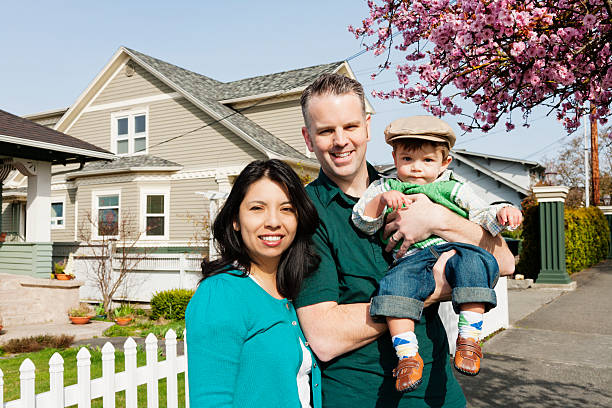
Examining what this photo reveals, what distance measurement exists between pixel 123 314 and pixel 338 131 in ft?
38.4

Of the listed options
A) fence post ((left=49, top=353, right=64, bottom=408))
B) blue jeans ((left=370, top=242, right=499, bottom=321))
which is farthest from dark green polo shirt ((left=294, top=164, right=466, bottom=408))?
fence post ((left=49, top=353, right=64, bottom=408))

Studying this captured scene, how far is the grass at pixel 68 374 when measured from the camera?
5.83 metres

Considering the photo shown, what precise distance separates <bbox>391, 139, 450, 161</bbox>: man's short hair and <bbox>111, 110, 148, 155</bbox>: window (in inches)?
717

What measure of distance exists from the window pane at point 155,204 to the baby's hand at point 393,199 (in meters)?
17.3

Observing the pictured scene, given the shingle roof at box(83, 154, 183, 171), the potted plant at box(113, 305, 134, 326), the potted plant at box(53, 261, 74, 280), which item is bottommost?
the potted plant at box(113, 305, 134, 326)

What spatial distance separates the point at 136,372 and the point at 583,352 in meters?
6.85

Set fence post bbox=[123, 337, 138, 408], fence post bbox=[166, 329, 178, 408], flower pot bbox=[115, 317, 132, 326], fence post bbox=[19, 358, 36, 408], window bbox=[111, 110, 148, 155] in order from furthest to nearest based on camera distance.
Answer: window bbox=[111, 110, 148, 155] < flower pot bbox=[115, 317, 132, 326] < fence post bbox=[166, 329, 178, 408] < fence post bbox=[123, 337, 138, 408] < fence post bbox=[19, 358, 36, 408]

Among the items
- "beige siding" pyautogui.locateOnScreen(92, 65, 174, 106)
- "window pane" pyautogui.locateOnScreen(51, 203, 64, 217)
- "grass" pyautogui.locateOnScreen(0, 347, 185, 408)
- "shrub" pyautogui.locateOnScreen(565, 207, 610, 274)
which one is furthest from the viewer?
"window pane" pyautogui.locateOnScreen(51, 203, 64, 217)

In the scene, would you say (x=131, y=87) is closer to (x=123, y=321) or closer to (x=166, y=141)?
(x=166, y=141)

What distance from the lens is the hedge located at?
1639 centimetres

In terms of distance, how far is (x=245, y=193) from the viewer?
2.01m

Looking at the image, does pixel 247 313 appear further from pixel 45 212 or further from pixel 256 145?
pixel 256 145

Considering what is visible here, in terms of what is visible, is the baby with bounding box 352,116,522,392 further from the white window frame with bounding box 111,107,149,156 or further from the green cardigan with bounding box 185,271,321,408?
the white window frame with bounding box 111,107,149,156

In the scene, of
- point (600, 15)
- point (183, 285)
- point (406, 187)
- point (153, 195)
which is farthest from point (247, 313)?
point (153, 195)
